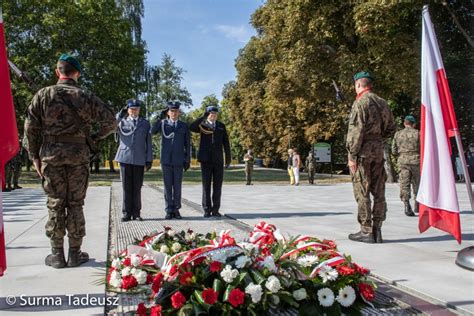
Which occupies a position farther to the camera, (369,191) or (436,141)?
(369,191)

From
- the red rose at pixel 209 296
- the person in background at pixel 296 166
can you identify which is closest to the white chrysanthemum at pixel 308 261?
the red rose at pixel 209 296

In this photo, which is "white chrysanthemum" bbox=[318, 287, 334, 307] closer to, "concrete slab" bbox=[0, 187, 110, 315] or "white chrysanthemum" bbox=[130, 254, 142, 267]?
"white chrysanthemum" bbox=[130, 254, 142, 267]

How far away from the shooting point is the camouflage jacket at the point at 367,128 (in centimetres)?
577

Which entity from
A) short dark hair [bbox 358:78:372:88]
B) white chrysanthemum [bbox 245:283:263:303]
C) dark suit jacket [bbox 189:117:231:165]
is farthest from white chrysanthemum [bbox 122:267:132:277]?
dark suit jacket [bbox 189:117:231:165]

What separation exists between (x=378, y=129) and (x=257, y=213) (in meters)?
3.86

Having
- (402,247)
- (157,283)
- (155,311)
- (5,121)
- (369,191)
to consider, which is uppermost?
(5,121)

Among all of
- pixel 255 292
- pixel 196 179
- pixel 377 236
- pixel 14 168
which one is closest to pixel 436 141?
pixel 377 236

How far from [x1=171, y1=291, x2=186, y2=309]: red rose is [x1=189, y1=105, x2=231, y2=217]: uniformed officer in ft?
18.1

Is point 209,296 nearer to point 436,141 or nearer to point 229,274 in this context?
point 229,274

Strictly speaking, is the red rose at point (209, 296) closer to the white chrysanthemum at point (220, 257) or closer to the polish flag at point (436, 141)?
the white chrysanthemum at point (220, 257)

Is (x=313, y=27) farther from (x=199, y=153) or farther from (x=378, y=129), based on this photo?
(x=378, y=129)

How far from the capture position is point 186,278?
306cm

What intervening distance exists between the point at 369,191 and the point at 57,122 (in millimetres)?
3859

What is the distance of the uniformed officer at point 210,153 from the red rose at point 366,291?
214 inches
